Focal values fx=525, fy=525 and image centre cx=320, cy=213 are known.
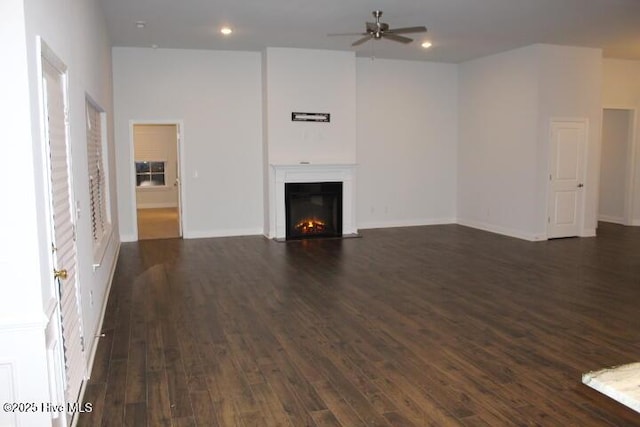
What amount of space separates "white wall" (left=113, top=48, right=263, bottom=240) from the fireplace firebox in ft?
Result: 2.33

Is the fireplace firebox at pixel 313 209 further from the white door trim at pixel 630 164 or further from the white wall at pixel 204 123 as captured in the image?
the white door trim at pixel 630 164

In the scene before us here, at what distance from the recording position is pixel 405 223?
396 inches

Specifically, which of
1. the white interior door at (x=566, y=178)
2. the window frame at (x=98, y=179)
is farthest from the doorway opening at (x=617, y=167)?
the window frame at (x=98, y=179)

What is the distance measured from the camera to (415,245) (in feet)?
26.3

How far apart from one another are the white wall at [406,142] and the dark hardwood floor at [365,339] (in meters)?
2.77

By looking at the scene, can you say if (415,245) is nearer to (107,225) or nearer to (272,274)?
(272,274)

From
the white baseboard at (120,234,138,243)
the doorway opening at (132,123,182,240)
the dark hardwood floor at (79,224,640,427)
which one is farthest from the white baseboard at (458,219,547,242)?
the doorway opening at (132,123,182,240)

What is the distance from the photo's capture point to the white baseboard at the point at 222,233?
880cm

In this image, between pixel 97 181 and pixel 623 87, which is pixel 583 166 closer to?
pixel 623 87

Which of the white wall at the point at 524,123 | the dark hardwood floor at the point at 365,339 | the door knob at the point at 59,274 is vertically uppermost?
the white wall at the point at 524,123

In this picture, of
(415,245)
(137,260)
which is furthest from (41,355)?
(415,245)

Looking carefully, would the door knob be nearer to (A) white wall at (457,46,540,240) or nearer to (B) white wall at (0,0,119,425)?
(B) white wall at (0,0,119,425)

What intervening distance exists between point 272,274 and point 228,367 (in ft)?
8.80

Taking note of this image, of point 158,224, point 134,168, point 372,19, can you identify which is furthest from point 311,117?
point 158,224
